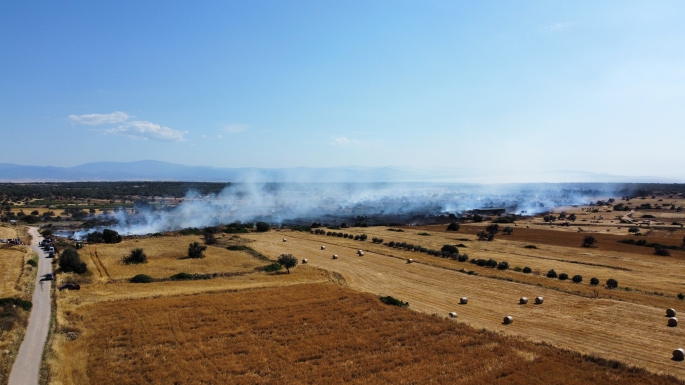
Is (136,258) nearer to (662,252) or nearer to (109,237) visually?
(109,237)

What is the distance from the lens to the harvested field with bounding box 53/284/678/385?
2211 cm

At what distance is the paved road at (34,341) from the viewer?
2231 cm

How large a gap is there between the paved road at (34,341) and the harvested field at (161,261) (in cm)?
826

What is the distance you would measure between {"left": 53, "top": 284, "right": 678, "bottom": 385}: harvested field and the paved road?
4.98 feet

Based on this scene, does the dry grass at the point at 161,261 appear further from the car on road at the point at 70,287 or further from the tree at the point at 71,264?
the car on road at the point at 70,287

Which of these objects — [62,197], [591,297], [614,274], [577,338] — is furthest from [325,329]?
[62,197]

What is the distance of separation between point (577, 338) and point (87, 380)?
29202 millimetres

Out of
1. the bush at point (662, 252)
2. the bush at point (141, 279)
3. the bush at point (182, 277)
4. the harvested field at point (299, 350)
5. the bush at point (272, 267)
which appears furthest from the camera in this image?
the bush at point (662, 252)

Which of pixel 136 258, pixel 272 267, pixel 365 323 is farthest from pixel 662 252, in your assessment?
→ pixel 136 258

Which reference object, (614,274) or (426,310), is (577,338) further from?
(614,274)

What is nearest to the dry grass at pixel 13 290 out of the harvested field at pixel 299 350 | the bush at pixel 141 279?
the harvested field at pixel 299 350

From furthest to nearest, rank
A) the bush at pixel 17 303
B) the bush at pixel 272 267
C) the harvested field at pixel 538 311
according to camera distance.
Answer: the bush at pixel 272 267
the bush at pixel 17 303
the harvested field at pixel 538 311

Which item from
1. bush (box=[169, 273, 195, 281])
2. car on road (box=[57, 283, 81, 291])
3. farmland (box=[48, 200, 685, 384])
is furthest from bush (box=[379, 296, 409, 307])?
car on road (box=[57, 283, 81, 291])

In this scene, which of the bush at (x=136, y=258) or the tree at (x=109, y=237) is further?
the tree at (x=109, y=237)
